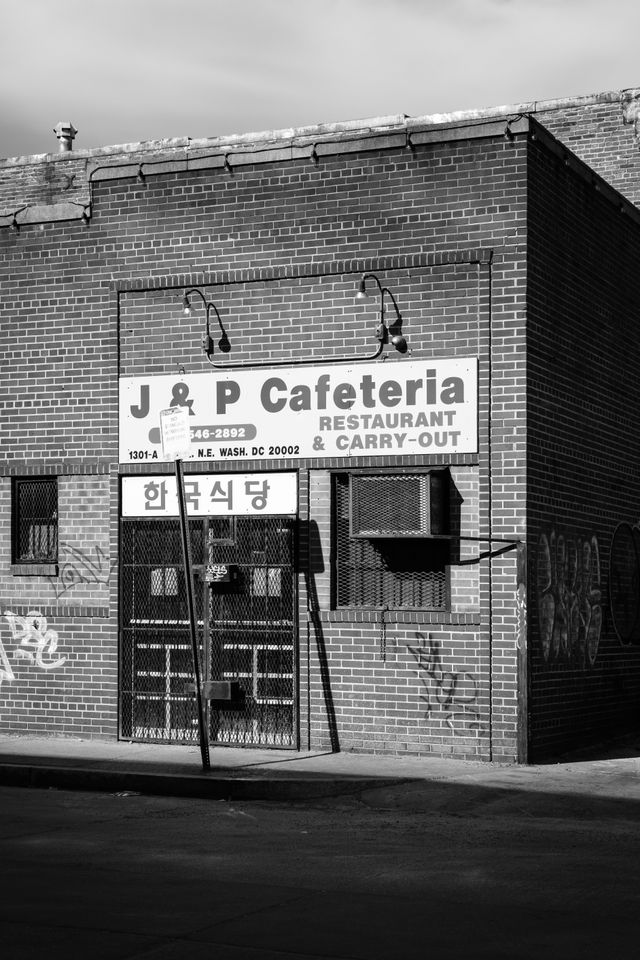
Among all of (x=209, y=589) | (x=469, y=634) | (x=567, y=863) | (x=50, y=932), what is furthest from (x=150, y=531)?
(x=50, y=932)

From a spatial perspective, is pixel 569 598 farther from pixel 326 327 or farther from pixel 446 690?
pixel 326 327

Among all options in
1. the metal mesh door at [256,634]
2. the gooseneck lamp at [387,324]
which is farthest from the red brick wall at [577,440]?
the metal mesh door at [256,634]

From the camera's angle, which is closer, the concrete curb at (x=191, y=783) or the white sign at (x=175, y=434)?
the concrete curb at (x=191, y=783)

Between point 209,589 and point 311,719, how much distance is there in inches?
66.9

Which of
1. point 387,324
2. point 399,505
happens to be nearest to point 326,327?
point 387,324

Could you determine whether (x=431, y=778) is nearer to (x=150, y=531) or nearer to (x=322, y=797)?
(x=322, y=797)

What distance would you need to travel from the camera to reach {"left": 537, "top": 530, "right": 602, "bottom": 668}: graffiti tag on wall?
45.9 ft

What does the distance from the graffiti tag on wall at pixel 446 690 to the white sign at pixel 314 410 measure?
6.44 feet

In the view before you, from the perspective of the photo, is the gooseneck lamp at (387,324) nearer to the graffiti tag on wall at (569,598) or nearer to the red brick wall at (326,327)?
the red brick wall at (326,327)

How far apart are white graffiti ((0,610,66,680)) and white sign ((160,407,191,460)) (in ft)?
12.1

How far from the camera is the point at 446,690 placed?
536 inches

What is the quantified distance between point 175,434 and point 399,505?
8.12ft

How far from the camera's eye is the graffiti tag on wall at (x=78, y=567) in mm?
15188

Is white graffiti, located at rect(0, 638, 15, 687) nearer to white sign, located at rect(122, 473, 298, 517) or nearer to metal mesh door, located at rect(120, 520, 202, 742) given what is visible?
metal mesh door, located at rect(120, 520, 202, 742)
